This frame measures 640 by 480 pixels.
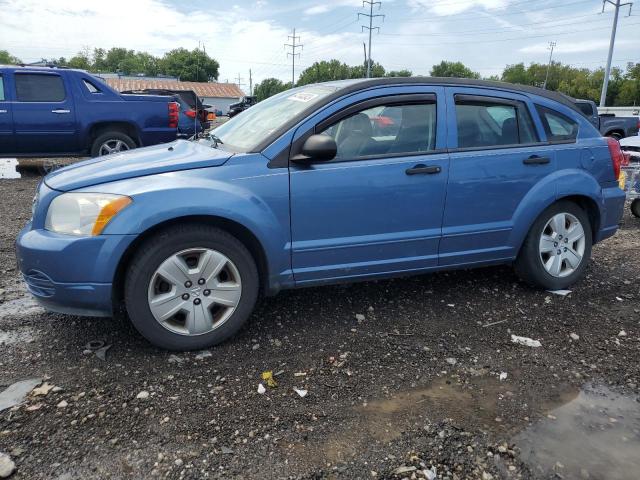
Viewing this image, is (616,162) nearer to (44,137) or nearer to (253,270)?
(253,270)

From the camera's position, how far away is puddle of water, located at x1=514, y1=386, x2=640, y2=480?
7.52 feet

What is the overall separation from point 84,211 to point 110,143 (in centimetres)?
720

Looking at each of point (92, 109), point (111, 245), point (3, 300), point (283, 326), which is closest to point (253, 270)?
point (283, 326)

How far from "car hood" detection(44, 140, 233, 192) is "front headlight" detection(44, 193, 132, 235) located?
0.10 m

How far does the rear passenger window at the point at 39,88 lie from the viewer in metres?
8.95

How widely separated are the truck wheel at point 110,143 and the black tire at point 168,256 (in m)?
7.06

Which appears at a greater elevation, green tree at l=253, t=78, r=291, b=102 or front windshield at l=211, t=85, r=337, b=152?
green tree at l=253, t=78, r=291, b=102

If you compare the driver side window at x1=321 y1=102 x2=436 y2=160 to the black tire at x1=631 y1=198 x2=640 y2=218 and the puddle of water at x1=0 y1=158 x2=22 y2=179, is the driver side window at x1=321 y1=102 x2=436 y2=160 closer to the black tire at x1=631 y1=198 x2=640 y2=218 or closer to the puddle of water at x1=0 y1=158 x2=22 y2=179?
the black tire at x1=631 y1=198 x2=640 y2=218

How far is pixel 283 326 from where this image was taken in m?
3.63

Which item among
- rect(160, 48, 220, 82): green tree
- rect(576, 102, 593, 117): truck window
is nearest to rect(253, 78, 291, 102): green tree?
rect(160, 48, 220, 82): green tree

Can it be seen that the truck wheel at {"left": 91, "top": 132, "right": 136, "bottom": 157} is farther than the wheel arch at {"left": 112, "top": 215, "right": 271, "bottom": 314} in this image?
Yes

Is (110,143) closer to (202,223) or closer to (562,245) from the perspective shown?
(202,223)

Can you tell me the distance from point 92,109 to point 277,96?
A: 6.41m

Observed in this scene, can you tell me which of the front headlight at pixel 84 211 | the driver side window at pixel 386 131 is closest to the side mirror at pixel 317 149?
the driver side window at pixel 386 131
